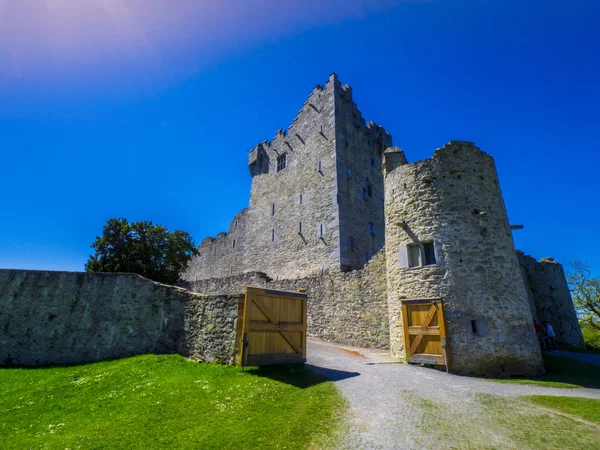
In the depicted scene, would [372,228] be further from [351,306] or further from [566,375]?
[566,375]

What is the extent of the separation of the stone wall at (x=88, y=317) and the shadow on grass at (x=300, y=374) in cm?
351

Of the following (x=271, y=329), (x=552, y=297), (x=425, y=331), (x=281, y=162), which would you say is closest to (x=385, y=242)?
(x=425, y=331)

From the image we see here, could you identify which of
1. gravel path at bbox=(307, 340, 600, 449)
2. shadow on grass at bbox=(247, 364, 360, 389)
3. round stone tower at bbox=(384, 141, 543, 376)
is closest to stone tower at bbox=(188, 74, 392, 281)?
round stone tower at bbox=(384, 141, 543, 376)

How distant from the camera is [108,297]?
41.6 feet

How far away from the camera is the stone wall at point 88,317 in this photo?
1200 cm

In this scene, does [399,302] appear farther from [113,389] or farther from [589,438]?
[113,389]

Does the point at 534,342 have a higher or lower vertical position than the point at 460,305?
lower

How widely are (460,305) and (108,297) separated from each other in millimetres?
12945

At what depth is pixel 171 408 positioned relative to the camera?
260 inches

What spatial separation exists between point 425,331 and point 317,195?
14238 millimetres

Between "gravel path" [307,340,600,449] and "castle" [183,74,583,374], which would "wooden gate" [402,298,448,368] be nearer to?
"castle" [183,74,583,374]

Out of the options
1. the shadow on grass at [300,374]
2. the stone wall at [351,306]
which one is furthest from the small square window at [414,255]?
the shadow on grass at [300,374]

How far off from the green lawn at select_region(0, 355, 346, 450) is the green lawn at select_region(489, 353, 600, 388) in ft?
20.9

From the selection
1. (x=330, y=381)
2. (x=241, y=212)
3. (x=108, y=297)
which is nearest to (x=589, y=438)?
A: (x=330, y=381)
